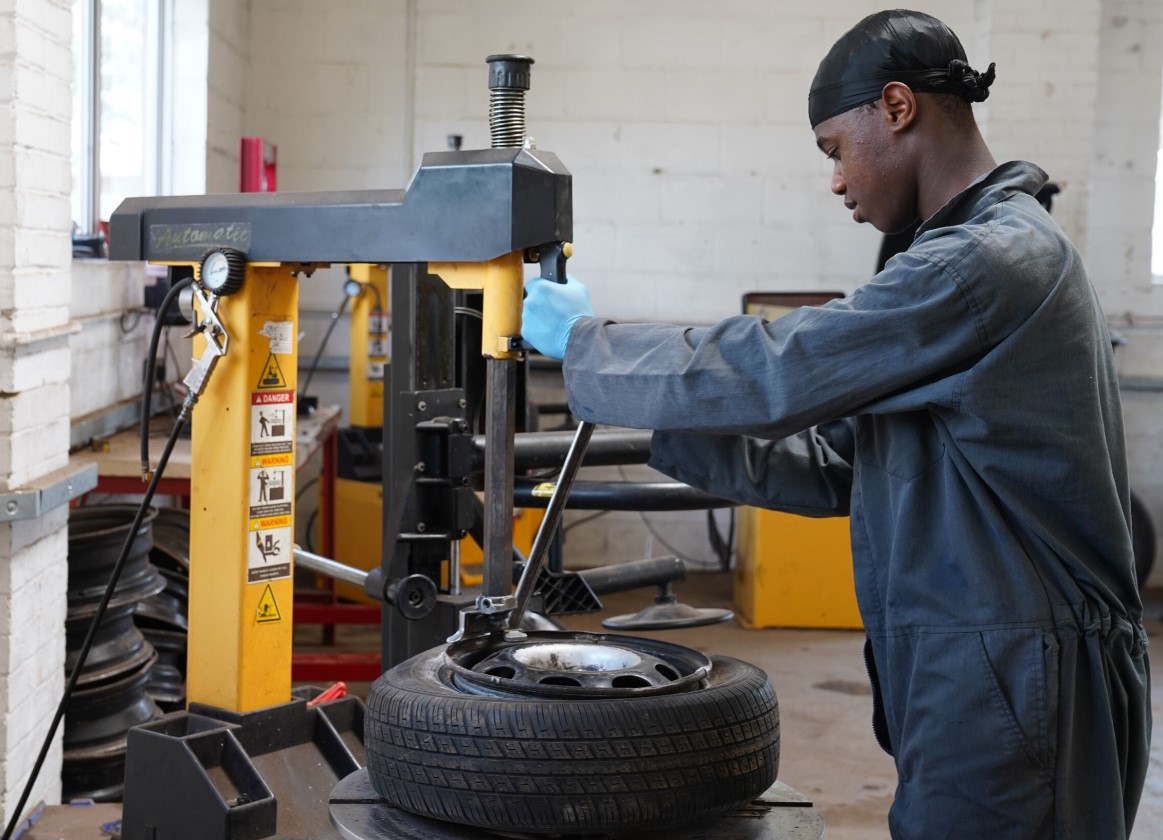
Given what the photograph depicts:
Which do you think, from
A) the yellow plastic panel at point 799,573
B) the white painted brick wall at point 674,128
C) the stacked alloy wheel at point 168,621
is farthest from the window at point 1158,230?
the stacked alloy wheel at point 168,621

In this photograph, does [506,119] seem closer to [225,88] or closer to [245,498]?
[245,498]

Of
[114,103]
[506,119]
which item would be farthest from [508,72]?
[114,103]

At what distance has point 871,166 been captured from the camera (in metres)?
1.42

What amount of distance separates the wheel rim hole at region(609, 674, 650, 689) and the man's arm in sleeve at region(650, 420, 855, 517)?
0.31m

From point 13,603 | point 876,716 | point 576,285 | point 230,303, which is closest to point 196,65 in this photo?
point 13,603

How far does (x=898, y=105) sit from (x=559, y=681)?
706mm

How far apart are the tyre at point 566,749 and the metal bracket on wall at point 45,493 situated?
3.95ft

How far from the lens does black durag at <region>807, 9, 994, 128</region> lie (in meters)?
1.36

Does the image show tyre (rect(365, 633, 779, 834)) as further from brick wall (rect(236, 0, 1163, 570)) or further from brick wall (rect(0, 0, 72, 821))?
brick wall (rect(236, 0, 1163, 570))

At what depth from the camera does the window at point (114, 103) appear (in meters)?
3.80

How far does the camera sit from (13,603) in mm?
2285

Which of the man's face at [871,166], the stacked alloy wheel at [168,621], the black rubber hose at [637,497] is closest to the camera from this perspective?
the man's face at [871,166]

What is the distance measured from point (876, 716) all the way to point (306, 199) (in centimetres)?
87

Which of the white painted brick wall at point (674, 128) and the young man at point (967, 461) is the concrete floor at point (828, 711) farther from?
the young man at point (967, 461)
